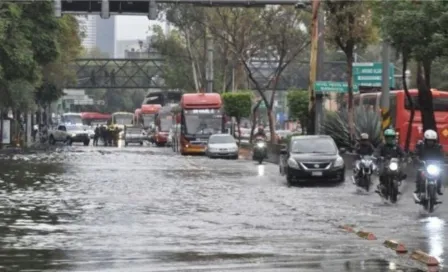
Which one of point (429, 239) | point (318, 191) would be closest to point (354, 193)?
point (318, 191)

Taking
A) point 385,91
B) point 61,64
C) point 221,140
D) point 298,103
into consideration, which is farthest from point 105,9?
point 61,64

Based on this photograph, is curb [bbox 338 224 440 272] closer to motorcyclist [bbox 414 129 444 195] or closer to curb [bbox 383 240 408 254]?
curb [bbox 383 240 408 254]

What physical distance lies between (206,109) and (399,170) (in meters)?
35.5

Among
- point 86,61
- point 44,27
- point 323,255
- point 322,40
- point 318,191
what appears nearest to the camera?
point 323,255

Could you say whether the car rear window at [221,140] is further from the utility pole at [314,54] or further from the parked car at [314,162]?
the parked car at [314,162]

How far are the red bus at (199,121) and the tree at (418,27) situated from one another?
26652 millimetres

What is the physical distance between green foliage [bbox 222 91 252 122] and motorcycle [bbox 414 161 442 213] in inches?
1966

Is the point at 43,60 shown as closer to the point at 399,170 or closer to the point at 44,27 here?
the point at 44,27

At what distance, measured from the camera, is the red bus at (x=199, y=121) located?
2339 inches

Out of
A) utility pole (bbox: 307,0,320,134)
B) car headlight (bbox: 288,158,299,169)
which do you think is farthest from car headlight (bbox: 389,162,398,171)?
utility pole (bbox: 307,0,320,134)

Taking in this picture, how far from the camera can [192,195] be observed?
27.1 m

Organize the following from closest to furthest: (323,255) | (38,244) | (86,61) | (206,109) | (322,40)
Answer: (323,255)
(38,244)
(322,40)
(206,109)
(86,61)

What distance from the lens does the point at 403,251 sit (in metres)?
14.9

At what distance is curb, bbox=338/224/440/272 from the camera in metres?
13.5
